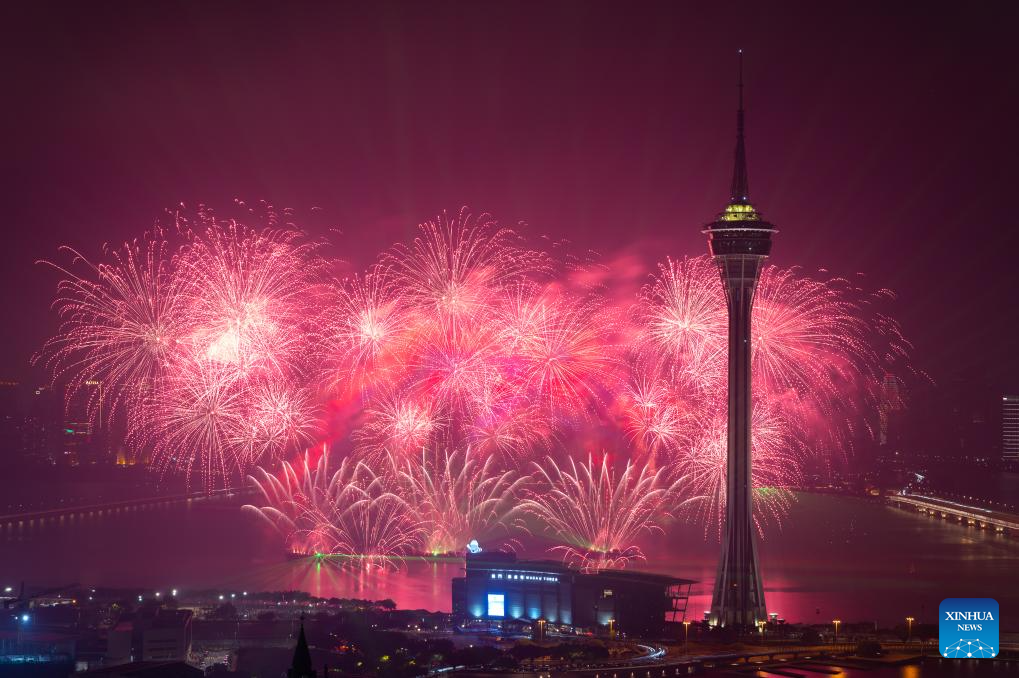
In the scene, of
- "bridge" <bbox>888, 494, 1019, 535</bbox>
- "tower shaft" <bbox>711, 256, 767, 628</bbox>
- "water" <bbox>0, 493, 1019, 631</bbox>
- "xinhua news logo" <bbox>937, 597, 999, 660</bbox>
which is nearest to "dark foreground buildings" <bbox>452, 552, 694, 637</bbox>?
"tower shaft" <bbox>711, 256, 767, 628</bbox>

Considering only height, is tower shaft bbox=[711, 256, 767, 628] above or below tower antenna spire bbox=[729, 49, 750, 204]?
below

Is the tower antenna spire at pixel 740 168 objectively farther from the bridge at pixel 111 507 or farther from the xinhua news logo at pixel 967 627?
→ the bridge at pixel 111 507

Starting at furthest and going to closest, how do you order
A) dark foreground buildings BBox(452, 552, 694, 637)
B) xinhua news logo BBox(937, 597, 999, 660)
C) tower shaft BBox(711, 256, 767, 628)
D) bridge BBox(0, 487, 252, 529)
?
bridge BBox(0, 487, 252, 529) < tower shaft BBox(711, 256, 767, 628) < dark foreground buildings BBox(452, 552, 694, 637) < xinhua news logo BBox(937, 597, 999, 660)

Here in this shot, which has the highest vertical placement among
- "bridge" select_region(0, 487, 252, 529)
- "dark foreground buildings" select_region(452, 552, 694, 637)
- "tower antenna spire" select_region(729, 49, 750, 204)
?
"tower antenna spire" select_region(729, 49, 750, 204)

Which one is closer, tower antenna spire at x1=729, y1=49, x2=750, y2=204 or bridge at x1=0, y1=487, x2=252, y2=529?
tower antenna spire at x1=729, y1=49, x2=750, y2=204

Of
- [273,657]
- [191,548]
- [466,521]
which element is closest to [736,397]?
[273,657]

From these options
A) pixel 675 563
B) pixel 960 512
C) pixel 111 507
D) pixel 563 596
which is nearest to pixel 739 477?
pixel 563 596

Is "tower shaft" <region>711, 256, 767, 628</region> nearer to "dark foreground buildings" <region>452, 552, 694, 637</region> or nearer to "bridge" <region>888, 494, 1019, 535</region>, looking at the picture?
"dark foreground buildings" <region>452, 552, 694, 637</region>
